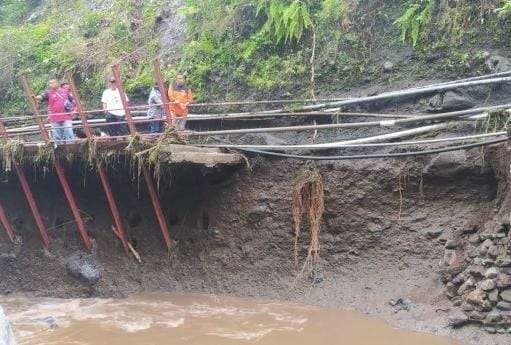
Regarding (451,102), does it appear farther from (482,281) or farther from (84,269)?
(84,269)

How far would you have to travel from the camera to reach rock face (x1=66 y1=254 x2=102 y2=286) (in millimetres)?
11250

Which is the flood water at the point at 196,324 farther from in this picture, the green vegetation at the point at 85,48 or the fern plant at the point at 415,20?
the green vegetation at the point at 85,48

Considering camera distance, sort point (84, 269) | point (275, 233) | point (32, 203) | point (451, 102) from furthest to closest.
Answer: point (32, 203) → point (84, 269) → point (275, 233) → point (451, 102)

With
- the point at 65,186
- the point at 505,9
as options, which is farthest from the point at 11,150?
the point at 505,9

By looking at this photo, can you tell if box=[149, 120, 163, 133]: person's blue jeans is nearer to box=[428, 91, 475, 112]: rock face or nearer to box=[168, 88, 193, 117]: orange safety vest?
box=[168, 88, 193, 117]: orange safety vest

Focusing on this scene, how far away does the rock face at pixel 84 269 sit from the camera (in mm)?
11250

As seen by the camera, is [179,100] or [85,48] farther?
[85,48]

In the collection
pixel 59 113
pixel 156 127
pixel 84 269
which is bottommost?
pixel 84 269

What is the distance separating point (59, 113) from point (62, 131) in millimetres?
365

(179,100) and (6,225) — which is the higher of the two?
(179,100)

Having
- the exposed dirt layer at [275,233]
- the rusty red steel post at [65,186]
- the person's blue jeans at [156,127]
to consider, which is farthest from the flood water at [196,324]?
the person's blue jeans at [156,127]

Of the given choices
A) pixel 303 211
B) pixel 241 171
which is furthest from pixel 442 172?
pixel 241 171

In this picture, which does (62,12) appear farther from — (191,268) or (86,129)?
(191,268)

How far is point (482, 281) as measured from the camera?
756cm
